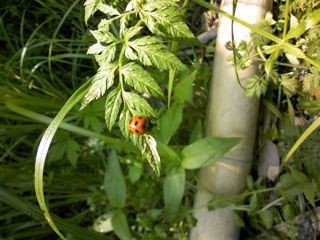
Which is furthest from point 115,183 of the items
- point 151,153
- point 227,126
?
point 151,153

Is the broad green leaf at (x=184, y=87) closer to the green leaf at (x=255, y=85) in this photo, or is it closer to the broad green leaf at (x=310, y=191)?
the green leaf at (x=255, y=85)

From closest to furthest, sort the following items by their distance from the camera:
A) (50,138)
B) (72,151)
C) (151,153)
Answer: (151,153) < (50,138) < (72,151)

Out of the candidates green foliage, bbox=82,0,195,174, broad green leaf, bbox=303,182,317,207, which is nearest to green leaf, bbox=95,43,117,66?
green foliage, bbox=82,0,195,174

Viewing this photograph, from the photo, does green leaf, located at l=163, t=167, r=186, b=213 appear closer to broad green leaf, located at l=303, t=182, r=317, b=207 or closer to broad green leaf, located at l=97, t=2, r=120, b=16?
broad green leaf, located at l=303, t=182, r=317, b=207

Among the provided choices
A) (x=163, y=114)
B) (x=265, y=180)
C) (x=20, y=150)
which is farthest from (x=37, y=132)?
(x=265, y=180)

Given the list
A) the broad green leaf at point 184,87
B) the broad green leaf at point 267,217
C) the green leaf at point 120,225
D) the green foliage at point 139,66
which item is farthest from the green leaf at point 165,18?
the green leaf at point 120,225

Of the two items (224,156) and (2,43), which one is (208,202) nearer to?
(224,156)

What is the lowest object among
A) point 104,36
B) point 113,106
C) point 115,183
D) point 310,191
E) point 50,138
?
point 115,183

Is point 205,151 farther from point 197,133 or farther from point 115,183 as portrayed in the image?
point 115,183
